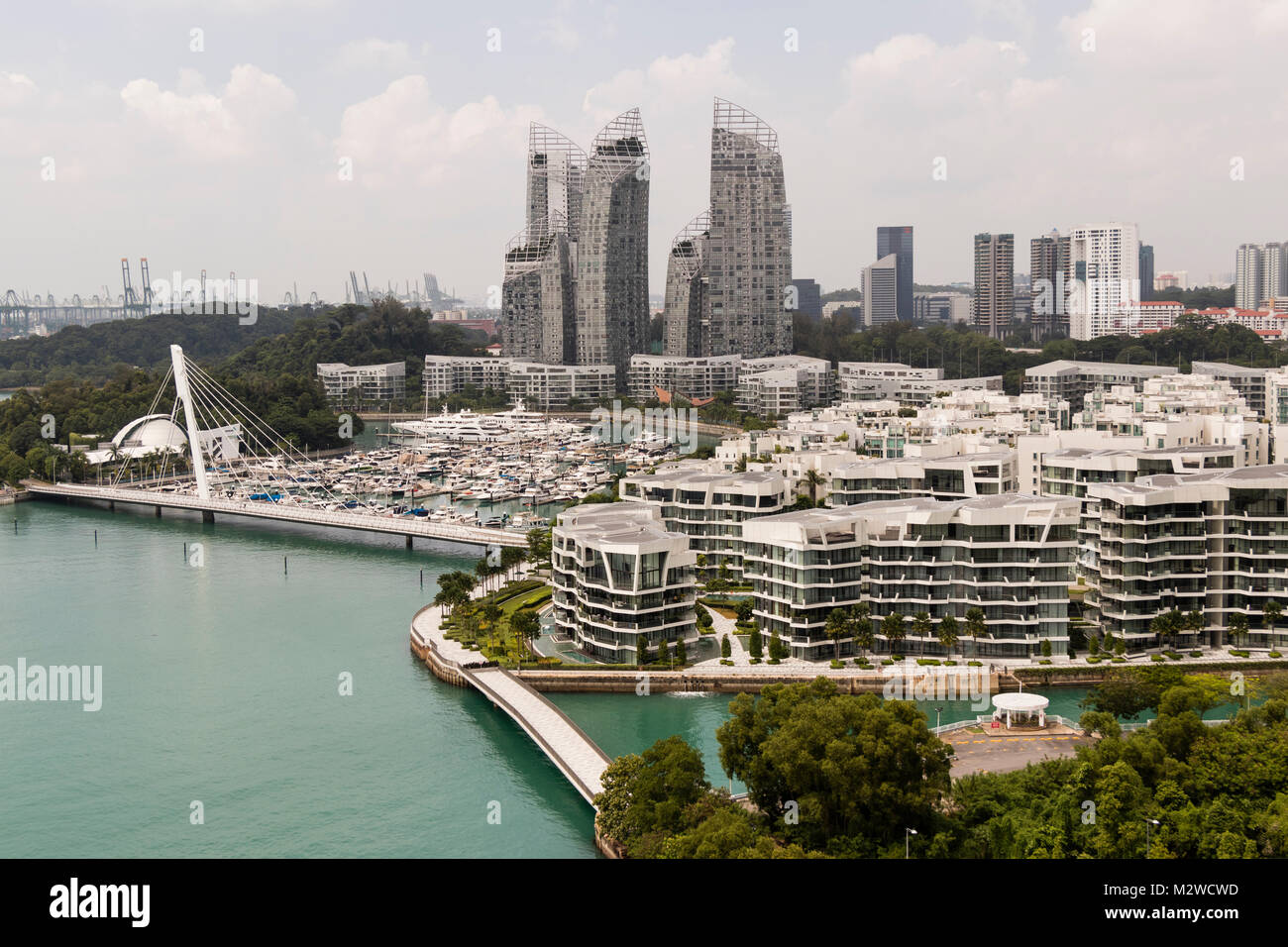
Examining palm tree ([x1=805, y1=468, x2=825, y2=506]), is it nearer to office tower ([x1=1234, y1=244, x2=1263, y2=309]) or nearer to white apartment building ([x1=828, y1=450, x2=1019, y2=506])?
white apartment building ([x1=828, y1=450, x2=1019, y2=506])

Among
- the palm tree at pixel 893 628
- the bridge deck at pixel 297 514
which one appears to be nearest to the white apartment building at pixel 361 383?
the bridge deck at pixel 297 514

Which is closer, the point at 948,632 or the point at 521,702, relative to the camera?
the point at 521,702

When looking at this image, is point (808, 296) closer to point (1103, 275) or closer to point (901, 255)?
point (901, 255)

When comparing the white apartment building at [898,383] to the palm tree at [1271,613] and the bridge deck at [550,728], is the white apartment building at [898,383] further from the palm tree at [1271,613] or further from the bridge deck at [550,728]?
the bridge deck at [550,728]

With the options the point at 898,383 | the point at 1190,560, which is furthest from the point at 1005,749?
the point at 898,383

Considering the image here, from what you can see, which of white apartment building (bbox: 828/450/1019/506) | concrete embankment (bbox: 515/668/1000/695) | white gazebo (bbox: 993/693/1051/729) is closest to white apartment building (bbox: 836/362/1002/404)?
white apartment building (bbox: 828/450/1019/506)

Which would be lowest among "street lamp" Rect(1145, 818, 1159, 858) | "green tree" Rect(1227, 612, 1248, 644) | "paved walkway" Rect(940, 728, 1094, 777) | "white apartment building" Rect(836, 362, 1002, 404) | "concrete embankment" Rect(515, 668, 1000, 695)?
"paved walkway" Rect(940, 728, 1094, 777)
